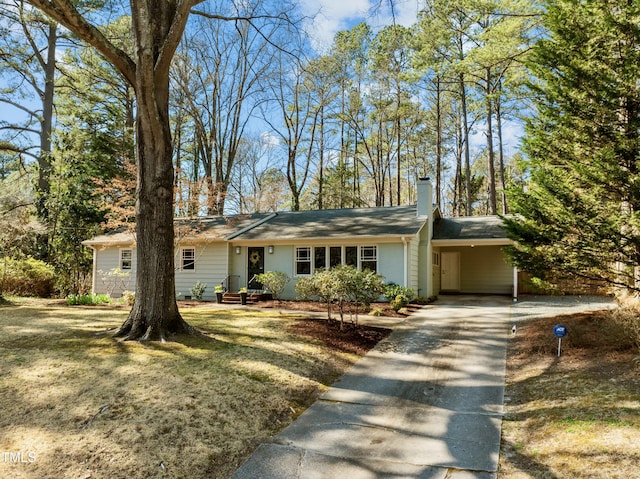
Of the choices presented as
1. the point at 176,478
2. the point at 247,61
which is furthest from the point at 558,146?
the point at 247,61

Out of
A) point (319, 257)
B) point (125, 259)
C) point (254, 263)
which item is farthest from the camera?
point (125, 259)

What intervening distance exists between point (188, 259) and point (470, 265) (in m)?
12.6

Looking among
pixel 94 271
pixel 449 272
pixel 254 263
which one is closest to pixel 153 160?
pixel 254 263

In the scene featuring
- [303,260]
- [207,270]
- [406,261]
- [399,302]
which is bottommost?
[399,302]

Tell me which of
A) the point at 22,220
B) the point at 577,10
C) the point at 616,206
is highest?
the point at 577,10

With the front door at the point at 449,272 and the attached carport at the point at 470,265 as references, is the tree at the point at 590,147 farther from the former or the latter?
the front door at the point at 449,272

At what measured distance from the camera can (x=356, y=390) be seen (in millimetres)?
5680

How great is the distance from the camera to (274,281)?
47.4ft

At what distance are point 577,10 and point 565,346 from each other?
20.9ft

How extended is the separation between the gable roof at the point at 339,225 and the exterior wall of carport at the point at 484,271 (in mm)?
3932

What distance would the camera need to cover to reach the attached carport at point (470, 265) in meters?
18.1

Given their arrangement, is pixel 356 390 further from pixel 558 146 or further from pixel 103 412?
pixel 558 146

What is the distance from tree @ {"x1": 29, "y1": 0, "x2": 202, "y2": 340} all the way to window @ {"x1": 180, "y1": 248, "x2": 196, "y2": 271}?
10380 mm

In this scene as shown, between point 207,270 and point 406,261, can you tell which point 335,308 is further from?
point 207,270
